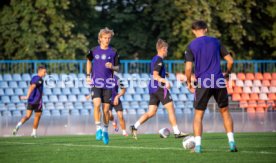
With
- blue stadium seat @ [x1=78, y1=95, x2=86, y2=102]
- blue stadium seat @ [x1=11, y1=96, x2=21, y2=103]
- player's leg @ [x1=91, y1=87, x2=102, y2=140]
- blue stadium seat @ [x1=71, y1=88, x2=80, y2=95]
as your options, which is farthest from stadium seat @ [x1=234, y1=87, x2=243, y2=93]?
player's leg @ [x1=91, y1=87, x2=102, y2=140]

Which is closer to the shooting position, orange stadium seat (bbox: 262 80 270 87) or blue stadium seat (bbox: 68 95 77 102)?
blue stadium seat (bbox: 68 95 77 102)

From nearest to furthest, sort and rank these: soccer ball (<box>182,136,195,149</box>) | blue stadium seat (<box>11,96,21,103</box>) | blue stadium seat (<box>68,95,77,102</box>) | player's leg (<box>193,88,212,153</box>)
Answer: player's leg (<box>193,88,212,153</box>), soccer ball (<box>182,136,195,149</box>), blue stadium seat (<box>11,96,21,103</box>), blue stadium seat (<box>68,95,77,102</box>)

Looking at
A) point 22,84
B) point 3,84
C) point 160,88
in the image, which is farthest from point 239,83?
point 160,88

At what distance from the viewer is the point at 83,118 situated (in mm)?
23266

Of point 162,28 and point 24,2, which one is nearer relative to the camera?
point 24,2

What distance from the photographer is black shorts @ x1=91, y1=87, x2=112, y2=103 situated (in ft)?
47.0

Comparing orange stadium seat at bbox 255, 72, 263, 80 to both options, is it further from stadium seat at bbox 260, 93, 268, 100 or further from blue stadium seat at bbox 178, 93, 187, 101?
blue stadium seat at bbox 178, 93, 187, 101

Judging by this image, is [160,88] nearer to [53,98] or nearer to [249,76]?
[53,98]

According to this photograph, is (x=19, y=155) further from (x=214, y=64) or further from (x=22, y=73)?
(x=22, y=73)

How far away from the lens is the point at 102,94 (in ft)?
47.3

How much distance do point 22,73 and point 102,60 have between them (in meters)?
13.2

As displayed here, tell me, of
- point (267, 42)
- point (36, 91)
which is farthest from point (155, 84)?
point (267, 42)

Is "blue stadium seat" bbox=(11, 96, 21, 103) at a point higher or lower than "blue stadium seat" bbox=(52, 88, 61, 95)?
lower

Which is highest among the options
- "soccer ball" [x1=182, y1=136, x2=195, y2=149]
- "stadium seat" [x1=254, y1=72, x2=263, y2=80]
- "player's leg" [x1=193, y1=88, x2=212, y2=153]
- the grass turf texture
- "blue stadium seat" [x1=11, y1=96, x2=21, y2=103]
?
"stadium seat" [x1=254, y1=72, x2=263, y2=80]
